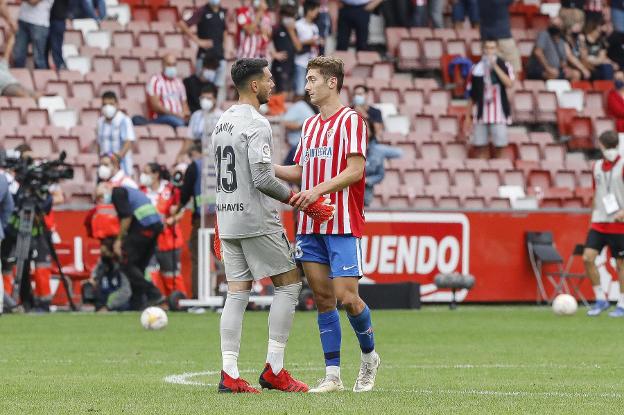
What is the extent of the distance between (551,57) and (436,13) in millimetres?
2276

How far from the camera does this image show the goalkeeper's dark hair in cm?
923

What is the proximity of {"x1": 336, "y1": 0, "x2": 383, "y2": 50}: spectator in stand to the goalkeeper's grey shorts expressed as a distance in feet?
58.5

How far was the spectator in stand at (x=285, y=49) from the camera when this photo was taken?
25.3 metres

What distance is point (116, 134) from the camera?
72.8 feet

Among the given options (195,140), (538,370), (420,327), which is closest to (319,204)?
(538,370)

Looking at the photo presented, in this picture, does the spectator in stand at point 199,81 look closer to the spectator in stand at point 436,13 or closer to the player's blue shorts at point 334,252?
the spectator in stand at point 436,13

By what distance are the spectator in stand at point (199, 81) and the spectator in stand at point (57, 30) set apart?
78.8 inches

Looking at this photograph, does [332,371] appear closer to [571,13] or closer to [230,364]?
[230,364]

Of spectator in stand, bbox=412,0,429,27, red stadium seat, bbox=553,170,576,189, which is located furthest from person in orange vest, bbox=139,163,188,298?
spectator in stand, bbox=412,0,429,27

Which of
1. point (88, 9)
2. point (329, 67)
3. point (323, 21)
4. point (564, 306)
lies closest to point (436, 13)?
point (323, 21)

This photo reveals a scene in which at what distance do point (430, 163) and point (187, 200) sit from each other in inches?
230

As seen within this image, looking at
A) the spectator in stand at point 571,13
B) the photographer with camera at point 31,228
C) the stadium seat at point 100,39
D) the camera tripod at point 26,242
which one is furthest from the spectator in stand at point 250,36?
the spectator in stand at point 571,13

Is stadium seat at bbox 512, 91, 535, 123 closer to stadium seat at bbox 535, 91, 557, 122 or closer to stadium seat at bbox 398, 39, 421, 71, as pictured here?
stadium seat at bbox 535, 91, 557, 122

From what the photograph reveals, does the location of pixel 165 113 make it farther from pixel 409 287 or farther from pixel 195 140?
pixel 409 287
